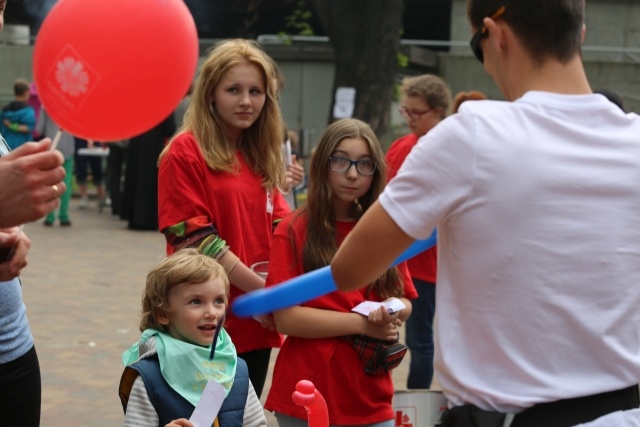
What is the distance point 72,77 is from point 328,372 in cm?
155

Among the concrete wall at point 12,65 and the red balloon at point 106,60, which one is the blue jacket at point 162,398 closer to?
the red balloon at point 106,60

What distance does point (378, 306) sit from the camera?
3900 mm

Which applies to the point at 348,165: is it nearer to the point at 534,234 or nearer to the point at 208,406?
the point at 208,406

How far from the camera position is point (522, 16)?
90.8 inches

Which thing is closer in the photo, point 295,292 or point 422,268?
point 295,292

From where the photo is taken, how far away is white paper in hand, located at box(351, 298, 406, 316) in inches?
153

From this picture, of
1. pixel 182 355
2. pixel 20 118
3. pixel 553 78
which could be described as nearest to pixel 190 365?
pixel 182 355

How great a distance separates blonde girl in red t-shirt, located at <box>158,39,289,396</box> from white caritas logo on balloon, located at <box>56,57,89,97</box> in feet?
3.88

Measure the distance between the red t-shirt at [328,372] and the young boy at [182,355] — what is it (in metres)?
0.33

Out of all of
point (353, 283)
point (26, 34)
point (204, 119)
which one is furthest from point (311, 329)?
point (26, 34)

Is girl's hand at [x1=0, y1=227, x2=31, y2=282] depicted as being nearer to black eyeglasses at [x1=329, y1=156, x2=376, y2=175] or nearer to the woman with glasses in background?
black eyeglasses at [x1=329, y1=156, x2=376, y2=175]

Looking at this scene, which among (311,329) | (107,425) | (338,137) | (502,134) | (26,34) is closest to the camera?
(502,134)

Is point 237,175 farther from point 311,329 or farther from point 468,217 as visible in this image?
point 468,217

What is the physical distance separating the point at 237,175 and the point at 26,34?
16.8 m
